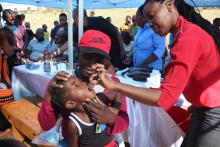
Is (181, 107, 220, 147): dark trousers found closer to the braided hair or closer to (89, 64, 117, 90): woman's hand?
the braided hair

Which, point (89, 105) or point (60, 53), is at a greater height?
point (89, 105)

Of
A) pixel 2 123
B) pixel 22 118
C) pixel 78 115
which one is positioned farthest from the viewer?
pixel 2 123

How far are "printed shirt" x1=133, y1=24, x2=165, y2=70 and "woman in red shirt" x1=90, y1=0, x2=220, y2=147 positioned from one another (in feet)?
8.31

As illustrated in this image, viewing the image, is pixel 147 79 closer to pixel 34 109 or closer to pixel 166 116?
pixel 166 116

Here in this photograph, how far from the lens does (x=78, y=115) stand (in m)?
1.79

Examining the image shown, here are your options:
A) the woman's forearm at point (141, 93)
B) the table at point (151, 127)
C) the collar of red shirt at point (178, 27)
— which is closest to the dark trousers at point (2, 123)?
the table at point (151, 127)

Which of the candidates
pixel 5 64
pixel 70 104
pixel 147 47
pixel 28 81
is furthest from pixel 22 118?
pixel 70 104

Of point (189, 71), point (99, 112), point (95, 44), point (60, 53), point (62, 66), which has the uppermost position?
point (95, 44)

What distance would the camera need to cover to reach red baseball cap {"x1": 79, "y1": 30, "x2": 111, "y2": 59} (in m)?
1.98

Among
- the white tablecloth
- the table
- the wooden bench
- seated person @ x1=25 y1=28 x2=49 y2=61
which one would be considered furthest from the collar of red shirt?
seated person @ x1=25 y1=28 x2=49 y2=61

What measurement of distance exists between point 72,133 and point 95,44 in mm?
584

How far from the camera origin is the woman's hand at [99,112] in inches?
68.9

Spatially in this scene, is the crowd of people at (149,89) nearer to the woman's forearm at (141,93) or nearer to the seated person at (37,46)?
the woman's forearm at (141,93)

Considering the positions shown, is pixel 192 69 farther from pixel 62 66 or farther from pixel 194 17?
pixel 62 66
